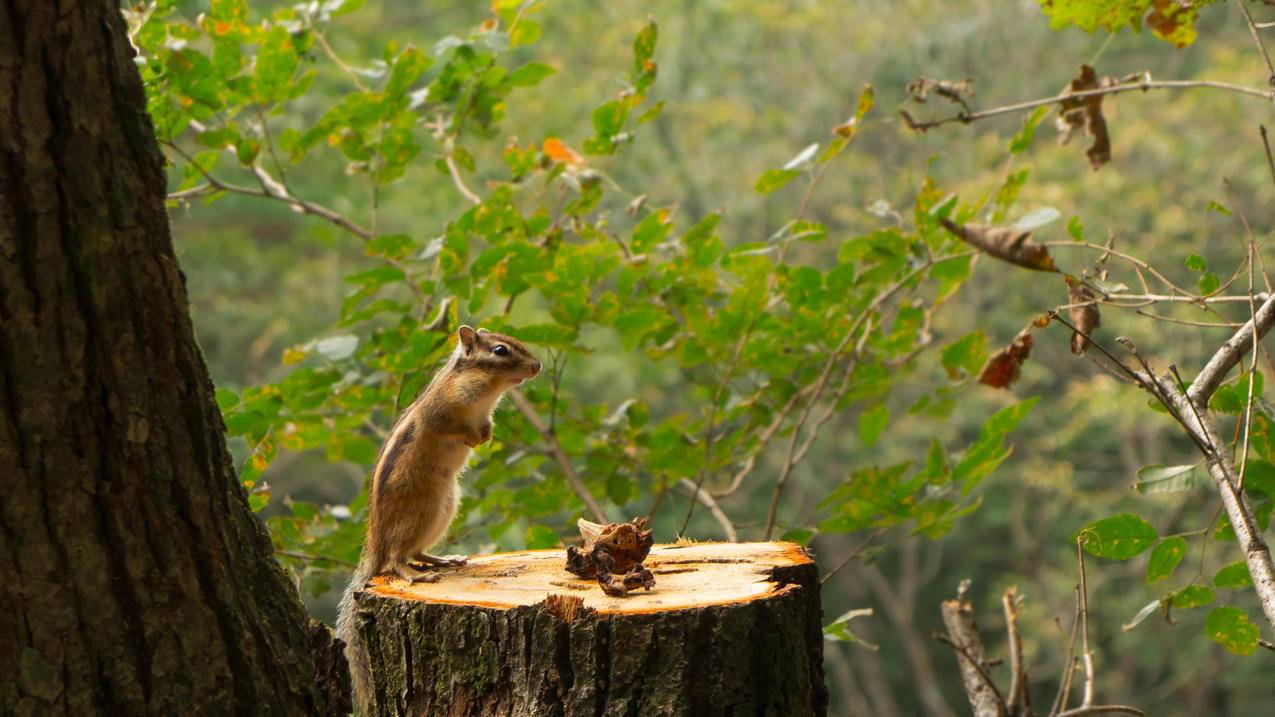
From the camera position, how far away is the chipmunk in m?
2.34

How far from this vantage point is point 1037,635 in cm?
1348

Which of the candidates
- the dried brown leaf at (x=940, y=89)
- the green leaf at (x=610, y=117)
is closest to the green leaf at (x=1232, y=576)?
the dried brown leaf at (x=940, y=89)

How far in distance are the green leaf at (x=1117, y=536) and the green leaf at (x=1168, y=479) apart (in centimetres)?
6

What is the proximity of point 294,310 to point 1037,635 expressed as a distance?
29.0 ft

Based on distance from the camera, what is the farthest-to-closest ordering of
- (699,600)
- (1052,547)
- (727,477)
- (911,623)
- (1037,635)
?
1. (911,623)
2. (1052,547)
3. (1037,635)
4. (727,477)
5. (699,600)

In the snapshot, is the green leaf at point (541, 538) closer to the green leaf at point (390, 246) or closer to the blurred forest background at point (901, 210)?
the green leaf at point (390, 246)

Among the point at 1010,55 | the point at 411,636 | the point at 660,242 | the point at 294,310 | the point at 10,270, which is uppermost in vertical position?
the point at 1010,55

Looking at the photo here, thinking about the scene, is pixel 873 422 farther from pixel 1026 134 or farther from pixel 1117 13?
pixel 1117 13

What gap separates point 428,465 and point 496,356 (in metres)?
0.34

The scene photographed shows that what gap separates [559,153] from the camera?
341cm

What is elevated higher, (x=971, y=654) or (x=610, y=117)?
(x=610, y=117)

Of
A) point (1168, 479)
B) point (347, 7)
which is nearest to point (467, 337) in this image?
point (347, 7)

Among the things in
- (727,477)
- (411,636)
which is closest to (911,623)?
(727,477)

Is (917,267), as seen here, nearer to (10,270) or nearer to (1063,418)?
(10,270)
